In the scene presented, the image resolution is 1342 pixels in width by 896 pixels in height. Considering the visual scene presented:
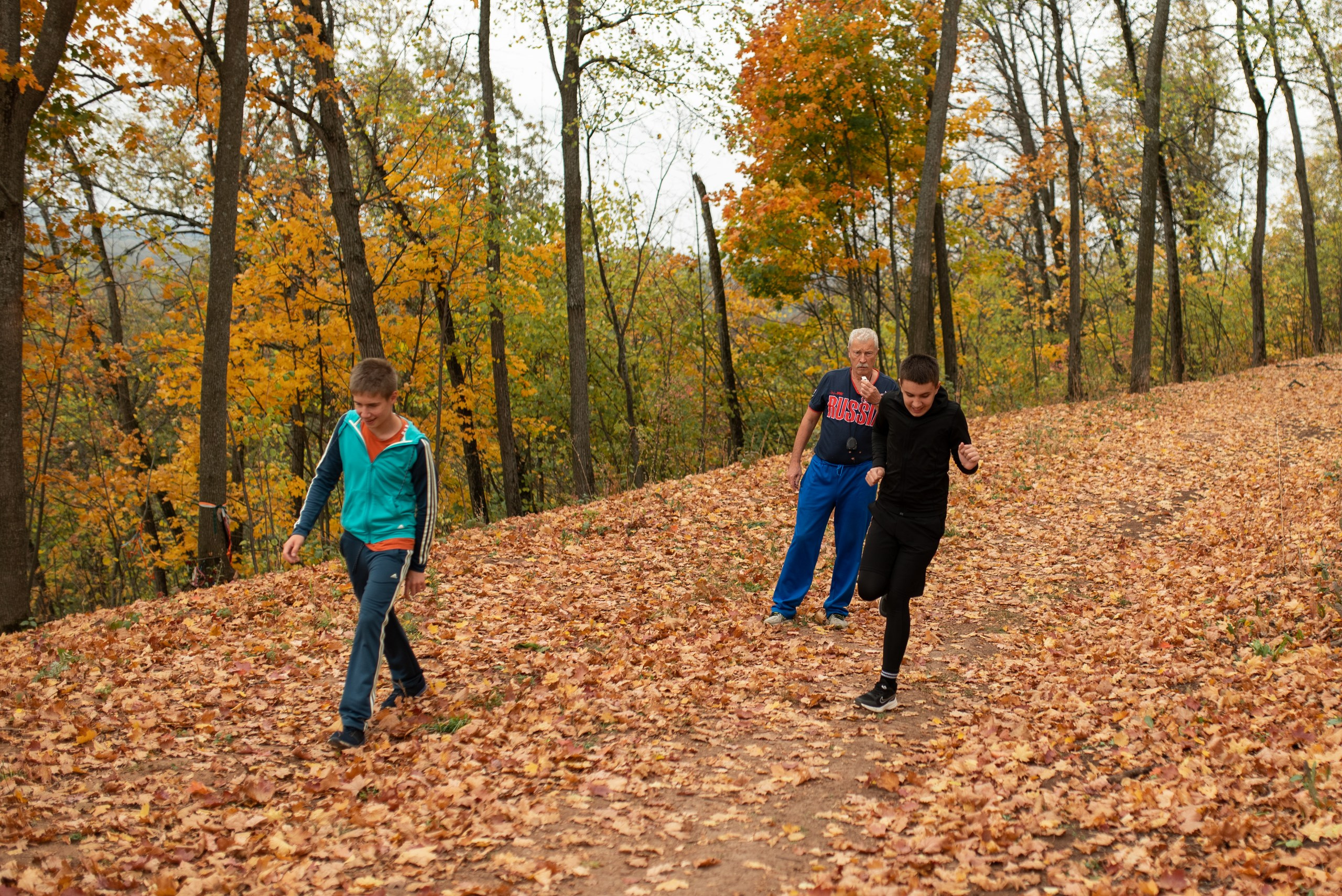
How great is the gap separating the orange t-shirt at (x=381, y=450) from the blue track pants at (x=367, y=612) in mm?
22

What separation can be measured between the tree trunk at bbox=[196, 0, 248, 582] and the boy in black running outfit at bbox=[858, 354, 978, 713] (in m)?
7.62

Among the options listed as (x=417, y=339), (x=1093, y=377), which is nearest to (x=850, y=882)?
Result: (x=417, y=339)

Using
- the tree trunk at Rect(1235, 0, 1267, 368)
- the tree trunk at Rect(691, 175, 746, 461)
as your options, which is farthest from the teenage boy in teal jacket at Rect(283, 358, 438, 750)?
the tree trunk at Rect(1235, 0, 1267, 368)

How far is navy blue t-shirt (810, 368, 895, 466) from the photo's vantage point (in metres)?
6.55

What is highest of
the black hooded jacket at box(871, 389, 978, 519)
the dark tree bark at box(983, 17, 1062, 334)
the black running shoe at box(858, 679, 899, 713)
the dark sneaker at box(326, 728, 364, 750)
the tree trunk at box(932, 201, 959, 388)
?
the dark tree bark at box(983, 17, 1062, 334)

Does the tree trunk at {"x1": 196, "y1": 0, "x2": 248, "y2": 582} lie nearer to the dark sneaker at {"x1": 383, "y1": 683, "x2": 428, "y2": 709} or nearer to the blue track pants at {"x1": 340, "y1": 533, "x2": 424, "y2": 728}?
the dark sneaker at {"x1": 383, "y1": 683, "x2": 428, "y2": 709}

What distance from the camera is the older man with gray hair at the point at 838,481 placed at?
655 cm

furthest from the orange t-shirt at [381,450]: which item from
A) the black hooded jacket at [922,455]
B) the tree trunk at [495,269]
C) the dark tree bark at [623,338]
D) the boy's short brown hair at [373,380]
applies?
the dark tree bark at [623,338]

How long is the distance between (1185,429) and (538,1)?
12.6 metres

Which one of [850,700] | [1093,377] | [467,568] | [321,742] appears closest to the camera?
[321,742]

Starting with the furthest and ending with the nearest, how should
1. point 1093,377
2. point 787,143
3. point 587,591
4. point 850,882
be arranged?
point 1093,377, point 787,143, point 587,591, point 850,882

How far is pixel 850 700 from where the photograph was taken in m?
5.57

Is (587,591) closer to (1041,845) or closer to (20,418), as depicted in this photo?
(1041,845)

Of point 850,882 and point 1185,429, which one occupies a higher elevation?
point 1185,429
